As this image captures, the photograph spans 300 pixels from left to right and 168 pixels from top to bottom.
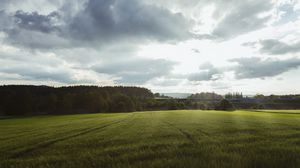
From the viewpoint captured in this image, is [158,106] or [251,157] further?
[158,106]

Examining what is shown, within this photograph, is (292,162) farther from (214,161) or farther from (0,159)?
(0,159)

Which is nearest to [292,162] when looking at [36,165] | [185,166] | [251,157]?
[251,157]

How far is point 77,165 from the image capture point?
970 cm

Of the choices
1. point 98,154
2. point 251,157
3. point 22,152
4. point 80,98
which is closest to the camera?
point 251,157

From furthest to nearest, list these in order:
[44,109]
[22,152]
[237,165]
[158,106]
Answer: [158,106] < [44,109] < [22,152] < [237,165]

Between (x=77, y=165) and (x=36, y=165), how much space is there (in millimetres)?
1987

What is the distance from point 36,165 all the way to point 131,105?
5548 inches

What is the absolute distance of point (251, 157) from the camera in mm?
9570

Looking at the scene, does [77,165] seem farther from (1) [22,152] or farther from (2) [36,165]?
(1) [22,152]

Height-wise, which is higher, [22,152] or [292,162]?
[292,162]

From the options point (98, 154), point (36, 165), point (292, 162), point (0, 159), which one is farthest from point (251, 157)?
point (0, 159)

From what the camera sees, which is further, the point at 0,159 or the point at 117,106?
the point at 117,106

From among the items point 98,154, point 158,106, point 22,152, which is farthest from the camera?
point 158,106

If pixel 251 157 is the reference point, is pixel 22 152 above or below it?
below
